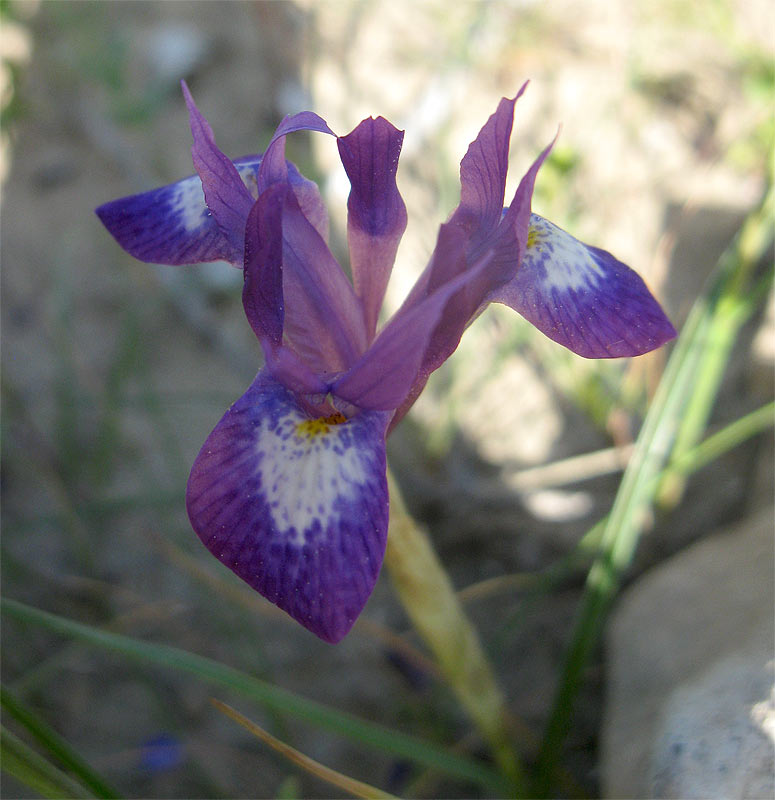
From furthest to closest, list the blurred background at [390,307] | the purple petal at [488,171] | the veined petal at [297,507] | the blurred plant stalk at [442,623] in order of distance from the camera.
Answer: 1. the blurred background at [390,307]
2. the blurred plant stalk at [442,623]
3. the purple petal at [488,171]
4. the veined petal at [297,507]

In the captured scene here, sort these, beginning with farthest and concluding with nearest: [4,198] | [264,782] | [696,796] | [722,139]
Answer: [4,198] < [722,139] < [264,782] < [696,796]

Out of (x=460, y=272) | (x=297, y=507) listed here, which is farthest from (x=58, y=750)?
(x=460, y=272)

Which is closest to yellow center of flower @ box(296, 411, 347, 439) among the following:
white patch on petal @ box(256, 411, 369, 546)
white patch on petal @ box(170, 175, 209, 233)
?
white patch on petal @ box(256, 411, 369, 546)

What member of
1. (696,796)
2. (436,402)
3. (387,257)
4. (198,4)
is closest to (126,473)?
(436,402)

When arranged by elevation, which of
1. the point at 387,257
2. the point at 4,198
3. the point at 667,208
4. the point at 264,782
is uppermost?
the point at 4,198

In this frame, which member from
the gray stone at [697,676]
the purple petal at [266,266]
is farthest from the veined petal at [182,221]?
the gray stone at [697,676]

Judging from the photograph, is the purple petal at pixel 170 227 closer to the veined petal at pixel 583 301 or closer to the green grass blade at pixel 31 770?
the veined petal at pixel 583 301

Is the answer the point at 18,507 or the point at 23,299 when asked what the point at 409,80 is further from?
the point at 18,507
